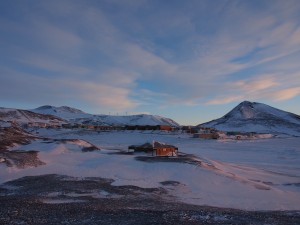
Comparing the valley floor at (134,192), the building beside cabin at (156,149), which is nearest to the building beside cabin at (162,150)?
the building beside cabin at (156,149)

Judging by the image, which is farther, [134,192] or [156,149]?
[156,149]

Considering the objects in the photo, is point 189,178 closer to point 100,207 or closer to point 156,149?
point 100,207

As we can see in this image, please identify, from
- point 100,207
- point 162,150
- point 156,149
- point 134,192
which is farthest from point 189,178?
point 162,150

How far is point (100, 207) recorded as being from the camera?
55.7ft

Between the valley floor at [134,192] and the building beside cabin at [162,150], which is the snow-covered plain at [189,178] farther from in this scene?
the building beside cabin at [162,150]

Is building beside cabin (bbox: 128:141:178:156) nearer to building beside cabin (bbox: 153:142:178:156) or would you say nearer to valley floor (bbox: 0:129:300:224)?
building beside cabin (bbox: 153:142:178:156)

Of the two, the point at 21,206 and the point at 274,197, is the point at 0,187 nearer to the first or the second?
the point at 21,206

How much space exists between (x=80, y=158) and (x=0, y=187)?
12.5 m

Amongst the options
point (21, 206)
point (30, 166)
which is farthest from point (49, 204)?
point (30, 166)

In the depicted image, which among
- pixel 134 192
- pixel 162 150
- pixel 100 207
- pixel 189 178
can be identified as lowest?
pixel 100 207

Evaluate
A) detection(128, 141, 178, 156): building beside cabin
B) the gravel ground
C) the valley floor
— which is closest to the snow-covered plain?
the valley floor

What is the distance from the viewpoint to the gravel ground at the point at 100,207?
14.4 metres

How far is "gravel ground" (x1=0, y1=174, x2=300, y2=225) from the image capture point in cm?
1441

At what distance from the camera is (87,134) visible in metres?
102
